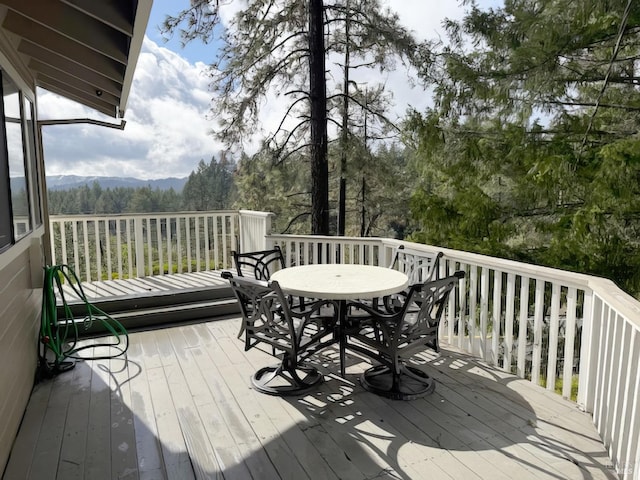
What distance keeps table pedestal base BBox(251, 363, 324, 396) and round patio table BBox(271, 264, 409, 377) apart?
0.27 meters

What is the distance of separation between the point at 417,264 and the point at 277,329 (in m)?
1.77

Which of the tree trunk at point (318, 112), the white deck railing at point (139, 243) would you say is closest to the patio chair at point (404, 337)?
the white deck railing at point (139, 243)

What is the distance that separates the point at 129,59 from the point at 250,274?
13.3ft

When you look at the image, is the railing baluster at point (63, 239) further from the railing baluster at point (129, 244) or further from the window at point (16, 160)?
the window at point (16, 160)

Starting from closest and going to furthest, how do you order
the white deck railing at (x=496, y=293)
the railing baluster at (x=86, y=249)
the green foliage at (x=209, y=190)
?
the white deck railing at (x=496, y=293)
the railing baluster at (x=86, y=249)
the green foliage at (x=209, y=190)

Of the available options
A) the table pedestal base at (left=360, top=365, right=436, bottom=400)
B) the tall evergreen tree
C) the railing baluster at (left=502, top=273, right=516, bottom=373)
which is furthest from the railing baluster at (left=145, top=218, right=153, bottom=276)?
the railing baluster at (left=502, top=273, right=516, bottom=373)

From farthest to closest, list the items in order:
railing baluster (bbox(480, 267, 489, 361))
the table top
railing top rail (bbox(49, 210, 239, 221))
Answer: railing top rail (bbox(49, 210, 239, 221)) → railing baluster (bbox(480, 267, 489, 361)) → the table top

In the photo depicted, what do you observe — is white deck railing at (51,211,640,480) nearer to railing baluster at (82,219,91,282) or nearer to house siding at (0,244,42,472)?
railing baluster at (82,219,91,282)

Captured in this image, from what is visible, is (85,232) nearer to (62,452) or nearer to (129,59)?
(129,59)

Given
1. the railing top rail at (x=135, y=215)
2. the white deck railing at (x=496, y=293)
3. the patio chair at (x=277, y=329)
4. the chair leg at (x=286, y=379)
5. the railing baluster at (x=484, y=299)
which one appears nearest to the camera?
the white deck railing at (x=496, y=293)

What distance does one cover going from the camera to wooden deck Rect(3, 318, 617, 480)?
2.31 metres

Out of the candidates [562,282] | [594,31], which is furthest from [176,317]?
[594,31]

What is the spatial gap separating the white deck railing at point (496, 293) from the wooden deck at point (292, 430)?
23 cm

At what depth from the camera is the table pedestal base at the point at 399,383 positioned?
3137 millimetres
